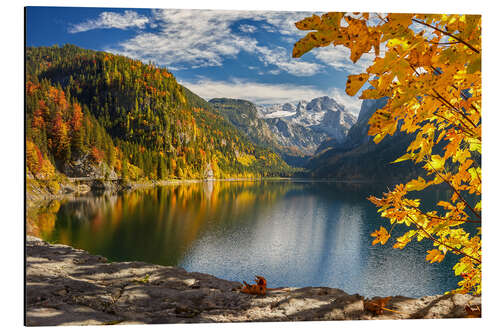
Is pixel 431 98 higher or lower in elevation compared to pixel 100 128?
lower

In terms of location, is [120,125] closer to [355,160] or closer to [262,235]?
[262,235]

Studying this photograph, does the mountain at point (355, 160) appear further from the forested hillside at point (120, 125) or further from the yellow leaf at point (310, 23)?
the yellow leaf at point (310, 23)

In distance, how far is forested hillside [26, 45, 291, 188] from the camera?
6117 millimetres

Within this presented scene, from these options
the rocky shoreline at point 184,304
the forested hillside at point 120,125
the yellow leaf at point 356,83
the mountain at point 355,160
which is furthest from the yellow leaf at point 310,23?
the mountain at point 355,160

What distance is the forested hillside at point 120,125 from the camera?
6.12m

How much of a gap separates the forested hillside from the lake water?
1655 millimetres

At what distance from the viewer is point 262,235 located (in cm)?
1365

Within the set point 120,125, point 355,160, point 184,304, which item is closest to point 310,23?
point 184,304

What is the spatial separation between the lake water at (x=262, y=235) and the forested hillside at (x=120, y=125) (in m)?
1.65

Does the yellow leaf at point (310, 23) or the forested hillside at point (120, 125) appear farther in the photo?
the forested hillside at point (120, 125)
